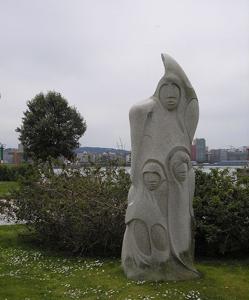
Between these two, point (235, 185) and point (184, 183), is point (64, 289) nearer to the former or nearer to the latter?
point (184, 183)

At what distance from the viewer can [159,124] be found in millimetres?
6652

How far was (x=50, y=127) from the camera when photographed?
33500 millimetres

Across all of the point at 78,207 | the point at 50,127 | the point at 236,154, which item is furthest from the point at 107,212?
the point at 50,127

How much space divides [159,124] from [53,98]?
28.9 metres

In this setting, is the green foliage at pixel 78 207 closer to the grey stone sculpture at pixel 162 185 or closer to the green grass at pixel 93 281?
the green grass at pixel 93 281

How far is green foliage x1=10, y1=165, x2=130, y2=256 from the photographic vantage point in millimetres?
8789

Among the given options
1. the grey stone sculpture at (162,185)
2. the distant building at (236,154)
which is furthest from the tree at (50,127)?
the grey stone sculpture at (162,185)

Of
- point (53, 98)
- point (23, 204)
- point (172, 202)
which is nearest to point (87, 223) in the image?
point (23, 204)

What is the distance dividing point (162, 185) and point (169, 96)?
3.86 feet

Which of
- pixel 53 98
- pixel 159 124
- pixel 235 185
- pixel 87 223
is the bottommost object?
pixel 87 223

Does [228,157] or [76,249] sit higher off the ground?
[228,157]

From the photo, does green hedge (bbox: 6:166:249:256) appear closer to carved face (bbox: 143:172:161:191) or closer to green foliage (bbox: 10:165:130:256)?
green foliage (bbox: 10:165:130:256)

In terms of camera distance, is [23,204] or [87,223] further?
[23,204]

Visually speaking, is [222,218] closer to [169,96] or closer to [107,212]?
[107,212]
